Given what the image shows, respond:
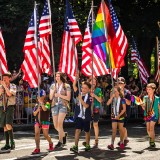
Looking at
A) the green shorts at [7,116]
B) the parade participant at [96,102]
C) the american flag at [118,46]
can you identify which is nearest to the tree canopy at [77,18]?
the american flag at [118,46]

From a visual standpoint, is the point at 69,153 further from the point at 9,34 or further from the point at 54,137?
the point at 9,34

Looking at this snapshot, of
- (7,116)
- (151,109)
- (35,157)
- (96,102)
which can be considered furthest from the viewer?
(96,102)

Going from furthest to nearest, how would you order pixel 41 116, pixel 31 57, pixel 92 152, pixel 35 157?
pixel 31 57 < pixel 92 152 < pixel 41 116 < pixel 35 157

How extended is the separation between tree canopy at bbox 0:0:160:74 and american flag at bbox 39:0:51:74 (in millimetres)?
7914

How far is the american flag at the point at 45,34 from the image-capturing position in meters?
13.1

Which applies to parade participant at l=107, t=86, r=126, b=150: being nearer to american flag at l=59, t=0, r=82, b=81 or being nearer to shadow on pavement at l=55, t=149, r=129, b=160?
shadow on pavement at l=55, t=149, r=129, b=160

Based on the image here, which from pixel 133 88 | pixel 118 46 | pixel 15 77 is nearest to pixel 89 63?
pixel 118 46

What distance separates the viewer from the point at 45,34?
43.2 feet

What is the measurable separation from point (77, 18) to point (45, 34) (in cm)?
1136

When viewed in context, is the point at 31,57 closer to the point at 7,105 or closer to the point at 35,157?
the point at 7,105

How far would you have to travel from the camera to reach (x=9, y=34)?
79.7ft

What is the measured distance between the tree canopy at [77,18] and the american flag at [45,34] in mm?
7914

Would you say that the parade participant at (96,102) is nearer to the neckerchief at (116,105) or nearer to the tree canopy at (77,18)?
the neckerchief at (116,105)

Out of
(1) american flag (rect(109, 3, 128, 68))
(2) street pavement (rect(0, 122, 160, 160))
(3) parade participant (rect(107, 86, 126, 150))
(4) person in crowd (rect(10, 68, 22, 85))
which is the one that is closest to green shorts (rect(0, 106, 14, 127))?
(2) street pavement (rect(0, 122, 160, 160))
